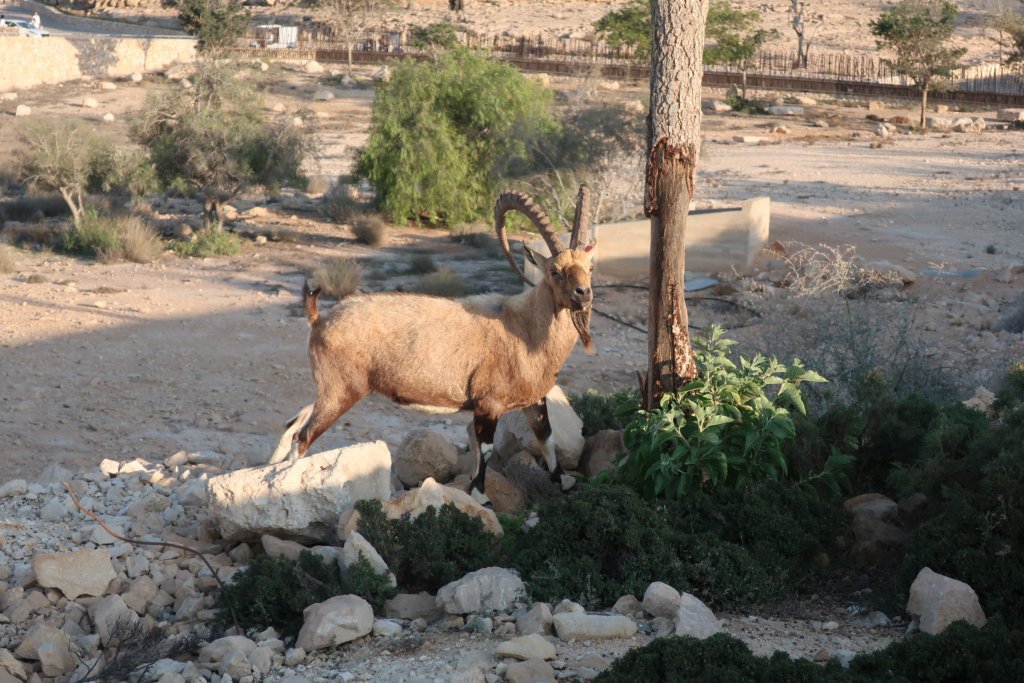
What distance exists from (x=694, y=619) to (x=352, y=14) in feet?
164

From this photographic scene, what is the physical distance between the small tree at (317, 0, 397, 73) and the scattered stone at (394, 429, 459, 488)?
144 feet

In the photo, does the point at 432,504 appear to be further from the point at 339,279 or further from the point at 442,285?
the point at 339,279

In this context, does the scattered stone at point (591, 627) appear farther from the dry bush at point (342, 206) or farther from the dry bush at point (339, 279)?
the dry bush at point (342, 206)

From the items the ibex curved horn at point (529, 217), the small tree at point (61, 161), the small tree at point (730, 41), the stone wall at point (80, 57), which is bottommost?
the small tree at point (61, 161)

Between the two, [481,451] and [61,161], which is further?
[61,161]

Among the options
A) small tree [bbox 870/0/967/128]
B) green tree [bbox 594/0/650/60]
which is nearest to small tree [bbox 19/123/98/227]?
small tree [bbox 870/0/967/128]

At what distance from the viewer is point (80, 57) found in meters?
42.9

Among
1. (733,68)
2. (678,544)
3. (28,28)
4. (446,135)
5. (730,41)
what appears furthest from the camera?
(28,28)

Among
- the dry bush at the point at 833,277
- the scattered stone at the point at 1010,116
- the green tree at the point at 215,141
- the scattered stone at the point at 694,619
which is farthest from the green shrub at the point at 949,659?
the scattered stone at the point at 1010,116

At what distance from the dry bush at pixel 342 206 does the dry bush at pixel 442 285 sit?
213 inches

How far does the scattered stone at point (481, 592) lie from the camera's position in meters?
5.84

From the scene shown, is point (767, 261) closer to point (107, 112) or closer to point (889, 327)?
point (889, 327)

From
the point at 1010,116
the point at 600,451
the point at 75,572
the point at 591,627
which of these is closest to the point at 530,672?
the point at 591,627

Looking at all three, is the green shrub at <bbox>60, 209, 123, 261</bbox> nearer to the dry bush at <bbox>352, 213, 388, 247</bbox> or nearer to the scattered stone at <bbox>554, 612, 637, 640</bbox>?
the dry bush at <bbox>352, 213, 388, 247</bbox>
